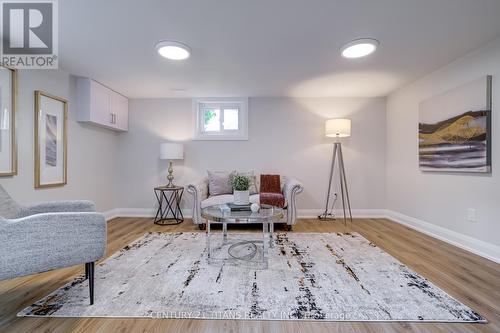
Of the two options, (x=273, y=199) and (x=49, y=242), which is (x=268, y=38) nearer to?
(x=273, y=199)

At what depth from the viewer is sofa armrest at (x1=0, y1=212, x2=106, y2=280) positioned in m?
1.44

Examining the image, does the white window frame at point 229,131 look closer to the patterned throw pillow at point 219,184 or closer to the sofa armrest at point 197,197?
the patterned throw pillow at point 219,184

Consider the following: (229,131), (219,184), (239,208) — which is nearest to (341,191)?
(219,184)

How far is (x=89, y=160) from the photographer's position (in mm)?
3838

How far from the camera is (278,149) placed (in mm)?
4547

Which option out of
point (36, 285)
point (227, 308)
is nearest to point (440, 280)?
point (227, 308)

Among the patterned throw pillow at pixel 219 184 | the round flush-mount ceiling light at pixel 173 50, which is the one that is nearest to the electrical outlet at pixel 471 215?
the patterned throw pillow at pixel 219 184

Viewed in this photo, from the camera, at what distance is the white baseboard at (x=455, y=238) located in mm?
2516

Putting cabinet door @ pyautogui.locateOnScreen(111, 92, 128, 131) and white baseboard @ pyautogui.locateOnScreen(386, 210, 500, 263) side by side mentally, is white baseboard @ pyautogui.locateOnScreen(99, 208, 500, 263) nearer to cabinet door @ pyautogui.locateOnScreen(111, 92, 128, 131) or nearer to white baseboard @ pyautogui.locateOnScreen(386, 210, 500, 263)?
white baseboard @ pyautogui.locateOnScreen(386, 210, 500, 263)

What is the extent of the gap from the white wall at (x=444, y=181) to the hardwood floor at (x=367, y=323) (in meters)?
0.27

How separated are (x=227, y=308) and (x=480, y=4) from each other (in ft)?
9.89

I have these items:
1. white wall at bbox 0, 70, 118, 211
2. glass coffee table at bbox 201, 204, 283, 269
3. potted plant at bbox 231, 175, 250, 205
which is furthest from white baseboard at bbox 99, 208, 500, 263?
potted plant at bbox 231, 175, 250, 205

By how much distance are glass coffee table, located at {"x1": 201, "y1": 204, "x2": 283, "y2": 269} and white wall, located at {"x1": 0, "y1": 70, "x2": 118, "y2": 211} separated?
2.06 m

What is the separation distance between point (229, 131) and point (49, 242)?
133 inches
